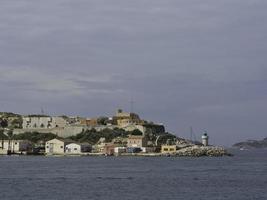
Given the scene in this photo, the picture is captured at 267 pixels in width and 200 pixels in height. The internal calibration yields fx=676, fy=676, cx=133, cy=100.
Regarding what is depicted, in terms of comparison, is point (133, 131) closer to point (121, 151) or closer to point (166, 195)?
point (121, 151)

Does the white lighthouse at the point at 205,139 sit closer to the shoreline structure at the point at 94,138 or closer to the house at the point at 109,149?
the shoreline structure at the point at 94,138

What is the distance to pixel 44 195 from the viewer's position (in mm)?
38281

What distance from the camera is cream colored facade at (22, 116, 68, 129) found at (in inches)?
6289

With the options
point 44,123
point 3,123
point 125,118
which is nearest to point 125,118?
point 125,118

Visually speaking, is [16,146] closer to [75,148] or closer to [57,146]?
[57,146]

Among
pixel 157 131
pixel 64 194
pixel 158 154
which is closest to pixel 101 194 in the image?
pixel 64 194

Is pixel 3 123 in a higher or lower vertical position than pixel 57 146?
higher

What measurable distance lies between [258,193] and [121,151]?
8497cm

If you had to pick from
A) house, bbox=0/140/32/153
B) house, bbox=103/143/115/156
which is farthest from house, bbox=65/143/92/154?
house, bbox=0/140/32/153

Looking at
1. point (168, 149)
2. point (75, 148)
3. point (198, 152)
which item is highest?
point (75, 148)

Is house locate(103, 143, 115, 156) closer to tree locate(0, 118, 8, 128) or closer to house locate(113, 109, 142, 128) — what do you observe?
house locate(113, 109, 142, 128)

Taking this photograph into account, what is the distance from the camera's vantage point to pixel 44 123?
529 feet

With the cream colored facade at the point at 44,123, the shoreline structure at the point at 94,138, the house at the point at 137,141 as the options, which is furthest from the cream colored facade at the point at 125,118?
the house at the point at 137,141

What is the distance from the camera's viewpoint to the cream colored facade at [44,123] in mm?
159750
